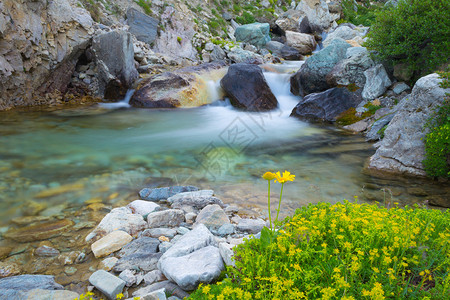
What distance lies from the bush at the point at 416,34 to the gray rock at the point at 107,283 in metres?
11.2

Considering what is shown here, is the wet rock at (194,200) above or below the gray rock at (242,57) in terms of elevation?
below

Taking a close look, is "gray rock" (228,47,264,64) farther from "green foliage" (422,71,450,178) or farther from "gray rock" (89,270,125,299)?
Answer: "gray rock" (89,270,125,299)

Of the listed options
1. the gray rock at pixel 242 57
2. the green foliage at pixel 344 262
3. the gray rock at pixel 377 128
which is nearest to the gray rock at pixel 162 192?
the green foliage at pixel 344 262

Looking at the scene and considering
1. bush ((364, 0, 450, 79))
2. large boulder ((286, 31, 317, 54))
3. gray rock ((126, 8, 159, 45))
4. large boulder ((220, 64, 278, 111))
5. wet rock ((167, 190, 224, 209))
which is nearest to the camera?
wet rock ((167, 190, 224, 209))

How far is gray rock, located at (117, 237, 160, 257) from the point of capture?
361cm

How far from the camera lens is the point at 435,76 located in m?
6.95

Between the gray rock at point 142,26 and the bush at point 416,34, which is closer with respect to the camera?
the bush at point 416,34

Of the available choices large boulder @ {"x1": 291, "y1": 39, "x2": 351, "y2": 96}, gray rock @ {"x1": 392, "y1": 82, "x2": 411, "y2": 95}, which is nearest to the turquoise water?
large boulder @ {"x1": 291, "y1": 39, "x2": 351, "y2": 96}

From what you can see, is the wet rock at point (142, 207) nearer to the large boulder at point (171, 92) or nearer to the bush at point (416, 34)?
A: the bush at point (416, 34)

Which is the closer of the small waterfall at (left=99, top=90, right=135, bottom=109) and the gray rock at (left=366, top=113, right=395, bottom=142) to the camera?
the gray rock at (left=366, top=113, right=395, bottom=142)

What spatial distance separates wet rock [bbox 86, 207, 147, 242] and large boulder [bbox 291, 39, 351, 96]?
11957 millimetres

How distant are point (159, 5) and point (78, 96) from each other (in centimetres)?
1189

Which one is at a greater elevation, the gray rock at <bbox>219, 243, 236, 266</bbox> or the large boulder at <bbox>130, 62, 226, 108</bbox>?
the large boulder at <bbox>130, 62, 226, 108</bbox>

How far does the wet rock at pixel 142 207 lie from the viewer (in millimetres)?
4719
